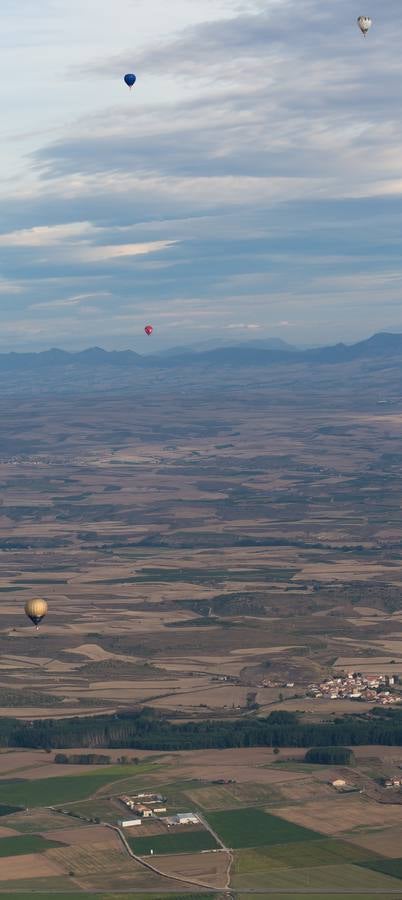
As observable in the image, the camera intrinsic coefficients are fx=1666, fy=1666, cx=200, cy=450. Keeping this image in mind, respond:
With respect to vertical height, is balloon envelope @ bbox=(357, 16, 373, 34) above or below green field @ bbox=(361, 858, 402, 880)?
above

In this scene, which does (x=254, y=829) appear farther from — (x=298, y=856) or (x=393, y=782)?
(x=393, y=782)

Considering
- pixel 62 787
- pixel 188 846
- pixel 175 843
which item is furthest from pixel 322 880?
pixel 62 787

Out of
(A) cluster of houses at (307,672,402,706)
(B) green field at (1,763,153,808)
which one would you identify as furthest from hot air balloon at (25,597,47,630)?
(B) green field at (1,763,153,808)

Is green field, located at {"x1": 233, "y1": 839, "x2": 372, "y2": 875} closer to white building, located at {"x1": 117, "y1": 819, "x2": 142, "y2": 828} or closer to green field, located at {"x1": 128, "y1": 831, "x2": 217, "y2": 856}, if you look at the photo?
green field, located at {"x1": 128, "y1": 831, "x2": 217, "y2": 856}

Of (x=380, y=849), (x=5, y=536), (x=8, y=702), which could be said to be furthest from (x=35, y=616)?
(x=5, y=536)

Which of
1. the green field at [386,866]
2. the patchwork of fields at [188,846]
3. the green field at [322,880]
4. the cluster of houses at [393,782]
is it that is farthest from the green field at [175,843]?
the cluster of houses at [393,782]

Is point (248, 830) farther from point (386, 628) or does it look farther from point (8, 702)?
point (386, 628)

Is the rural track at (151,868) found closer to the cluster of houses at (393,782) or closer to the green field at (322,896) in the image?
the green field at (322,896)
